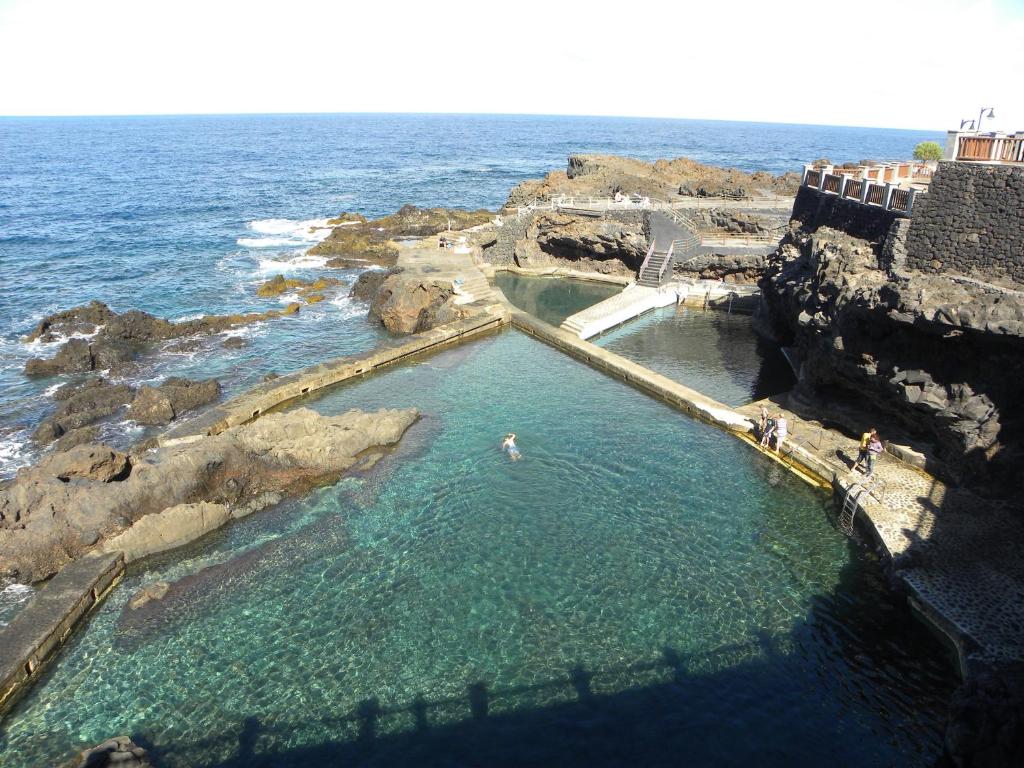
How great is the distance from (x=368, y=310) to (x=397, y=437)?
16820mm

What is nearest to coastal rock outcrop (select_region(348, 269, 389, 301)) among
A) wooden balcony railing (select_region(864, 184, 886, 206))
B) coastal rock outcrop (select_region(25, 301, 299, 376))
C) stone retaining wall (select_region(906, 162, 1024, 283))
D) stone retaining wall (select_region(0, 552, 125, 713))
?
coastal rock outcrop (select_region(25, 301, 299, 376))

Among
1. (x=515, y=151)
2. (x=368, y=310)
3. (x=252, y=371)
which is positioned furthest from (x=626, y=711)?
(x=515, y=151)

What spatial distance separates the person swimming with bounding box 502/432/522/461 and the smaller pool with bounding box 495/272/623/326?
14676mm

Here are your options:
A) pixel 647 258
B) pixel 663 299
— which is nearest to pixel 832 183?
pixel 663 299

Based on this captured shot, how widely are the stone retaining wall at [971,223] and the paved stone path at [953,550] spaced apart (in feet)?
19.9

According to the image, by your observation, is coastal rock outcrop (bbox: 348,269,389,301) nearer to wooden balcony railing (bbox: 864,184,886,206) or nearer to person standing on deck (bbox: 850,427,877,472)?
wooden balcony railing (bbox: 864,184,886,206)

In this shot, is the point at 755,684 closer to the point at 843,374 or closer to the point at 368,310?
the point at 843,374

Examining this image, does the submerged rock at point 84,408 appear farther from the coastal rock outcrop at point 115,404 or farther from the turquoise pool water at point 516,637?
the turquoise pool water at point 516,637

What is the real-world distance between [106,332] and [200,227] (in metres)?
33.9

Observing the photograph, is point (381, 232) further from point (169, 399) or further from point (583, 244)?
point (169, 399)

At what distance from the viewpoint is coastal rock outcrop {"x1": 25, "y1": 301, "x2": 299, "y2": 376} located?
91.3 ft

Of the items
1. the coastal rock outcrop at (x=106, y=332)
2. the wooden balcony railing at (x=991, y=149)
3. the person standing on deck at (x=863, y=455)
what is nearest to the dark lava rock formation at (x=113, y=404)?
the coastal rock outcrop at (x=106, y=332)

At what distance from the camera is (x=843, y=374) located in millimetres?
19531

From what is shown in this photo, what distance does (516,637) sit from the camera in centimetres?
1315
